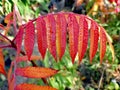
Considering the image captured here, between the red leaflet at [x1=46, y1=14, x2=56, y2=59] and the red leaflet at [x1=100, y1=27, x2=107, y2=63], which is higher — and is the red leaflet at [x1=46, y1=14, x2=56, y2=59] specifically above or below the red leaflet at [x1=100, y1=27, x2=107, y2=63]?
above

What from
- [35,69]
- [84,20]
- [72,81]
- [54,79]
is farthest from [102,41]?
[72,81]

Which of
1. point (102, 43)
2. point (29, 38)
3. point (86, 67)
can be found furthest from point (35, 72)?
point (86, 67)

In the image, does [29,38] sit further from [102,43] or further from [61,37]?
[102,43]

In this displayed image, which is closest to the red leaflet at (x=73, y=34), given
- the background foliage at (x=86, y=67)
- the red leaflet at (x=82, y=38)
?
the red leaflet at (x=82, y=38)

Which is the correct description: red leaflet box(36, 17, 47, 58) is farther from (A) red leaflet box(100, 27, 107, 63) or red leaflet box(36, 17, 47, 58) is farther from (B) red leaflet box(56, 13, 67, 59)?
(A) red leaflet box(100, 27, 107, 63)

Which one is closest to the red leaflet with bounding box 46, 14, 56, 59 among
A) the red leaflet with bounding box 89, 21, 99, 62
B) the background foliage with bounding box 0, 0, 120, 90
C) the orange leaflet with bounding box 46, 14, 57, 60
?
the orange leaflet with bounding box 46, 14, 57, 60
